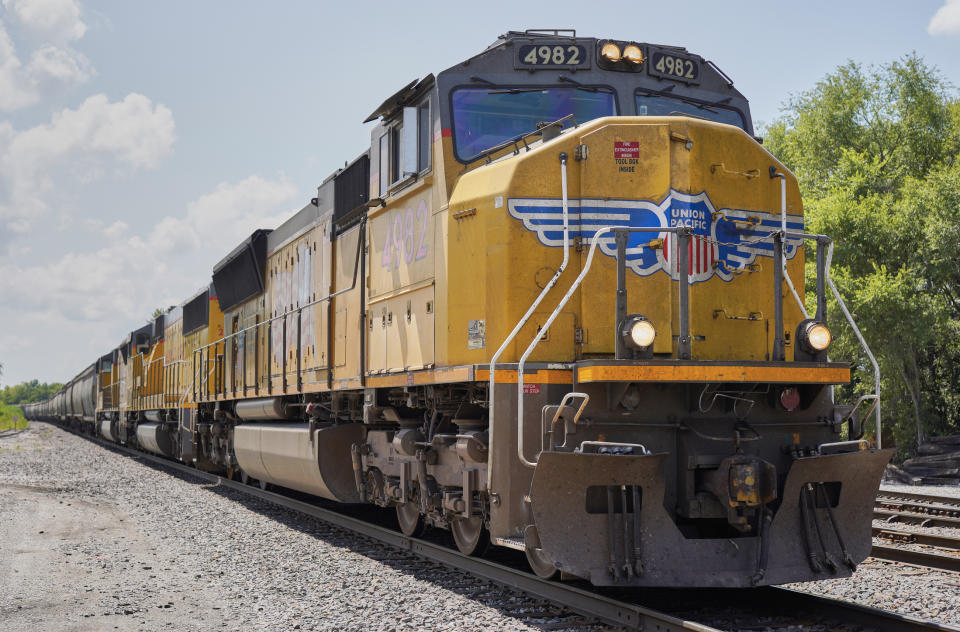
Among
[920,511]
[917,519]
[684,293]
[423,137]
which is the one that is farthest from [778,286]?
[920,511]

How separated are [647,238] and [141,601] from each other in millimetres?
4227

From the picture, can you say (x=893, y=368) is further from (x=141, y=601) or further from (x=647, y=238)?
(x=141, y=601)

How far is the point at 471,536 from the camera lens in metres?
6.81

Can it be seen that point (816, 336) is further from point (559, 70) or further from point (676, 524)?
point (559, 70)

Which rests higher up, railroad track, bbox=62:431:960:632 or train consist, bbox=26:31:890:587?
train consist, bbox=26:31:890:587

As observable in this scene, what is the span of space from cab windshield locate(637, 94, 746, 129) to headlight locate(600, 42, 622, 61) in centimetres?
32

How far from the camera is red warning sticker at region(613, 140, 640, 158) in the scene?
584 cm

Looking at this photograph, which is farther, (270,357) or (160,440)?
(160,440)

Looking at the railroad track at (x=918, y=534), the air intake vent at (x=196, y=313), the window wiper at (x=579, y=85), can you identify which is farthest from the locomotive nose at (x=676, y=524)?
the air intake vent at (x=196, y=313)

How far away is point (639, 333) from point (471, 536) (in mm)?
2486

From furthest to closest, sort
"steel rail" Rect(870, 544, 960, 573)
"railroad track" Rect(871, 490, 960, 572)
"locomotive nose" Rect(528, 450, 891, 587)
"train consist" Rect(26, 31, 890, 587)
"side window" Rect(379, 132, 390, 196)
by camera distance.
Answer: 1. "side window" Rect(379, 132, 390, 196)
2. "railroad track" Rect(871, 490, 960, 572)
3. "steel rail" Rect(870, 544, 960, 573)
4. "train consist" Rect(26, 31, 890, 587)
5. "locomotive nose" Rect(528, 450, 891, 587)

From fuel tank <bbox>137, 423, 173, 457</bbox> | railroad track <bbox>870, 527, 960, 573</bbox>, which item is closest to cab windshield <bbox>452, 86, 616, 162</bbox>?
railroad track <bbox>870, 527, 960, 573</bbox>

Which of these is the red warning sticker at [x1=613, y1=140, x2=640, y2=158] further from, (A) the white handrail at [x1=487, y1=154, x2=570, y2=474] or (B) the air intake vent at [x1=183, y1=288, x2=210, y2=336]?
(B) the air intake vent at [x1=183, y1=288, x2=210, y2=336]

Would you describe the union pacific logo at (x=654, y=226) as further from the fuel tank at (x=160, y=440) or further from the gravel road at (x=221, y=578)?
the fuel tank at (x=160, y=440)
